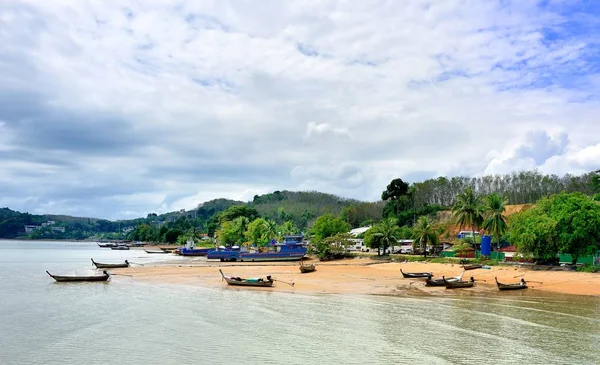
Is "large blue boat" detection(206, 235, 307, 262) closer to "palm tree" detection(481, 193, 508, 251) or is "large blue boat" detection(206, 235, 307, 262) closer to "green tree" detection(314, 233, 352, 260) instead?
"green tree" detection(314, 233, 352, 260)

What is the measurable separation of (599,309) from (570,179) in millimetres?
110301

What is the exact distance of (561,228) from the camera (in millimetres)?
49156

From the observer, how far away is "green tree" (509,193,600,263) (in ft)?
156

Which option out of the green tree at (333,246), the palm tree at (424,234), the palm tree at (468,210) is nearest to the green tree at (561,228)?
the palm tree at (468,210)

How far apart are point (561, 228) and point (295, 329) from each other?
35097 mm

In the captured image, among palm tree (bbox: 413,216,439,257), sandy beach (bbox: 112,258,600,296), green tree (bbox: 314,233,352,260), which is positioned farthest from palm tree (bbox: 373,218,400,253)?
sandy beach (bbox: 112,258,600,296)

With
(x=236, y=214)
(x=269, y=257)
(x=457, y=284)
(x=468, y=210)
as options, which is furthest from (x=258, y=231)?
(x=457, y=284)

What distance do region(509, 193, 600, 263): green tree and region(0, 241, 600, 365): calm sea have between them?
37.0 feet

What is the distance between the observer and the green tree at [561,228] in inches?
1875

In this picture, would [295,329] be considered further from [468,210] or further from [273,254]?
[273,254]

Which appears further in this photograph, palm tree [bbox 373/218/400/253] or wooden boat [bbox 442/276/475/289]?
palm tree [bbox 373/218/400/253]

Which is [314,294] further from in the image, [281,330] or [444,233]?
[444,233]

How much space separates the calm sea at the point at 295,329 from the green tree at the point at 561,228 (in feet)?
37.0

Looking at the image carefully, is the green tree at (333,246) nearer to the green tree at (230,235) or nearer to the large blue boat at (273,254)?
the large blue boat at (273,254)
